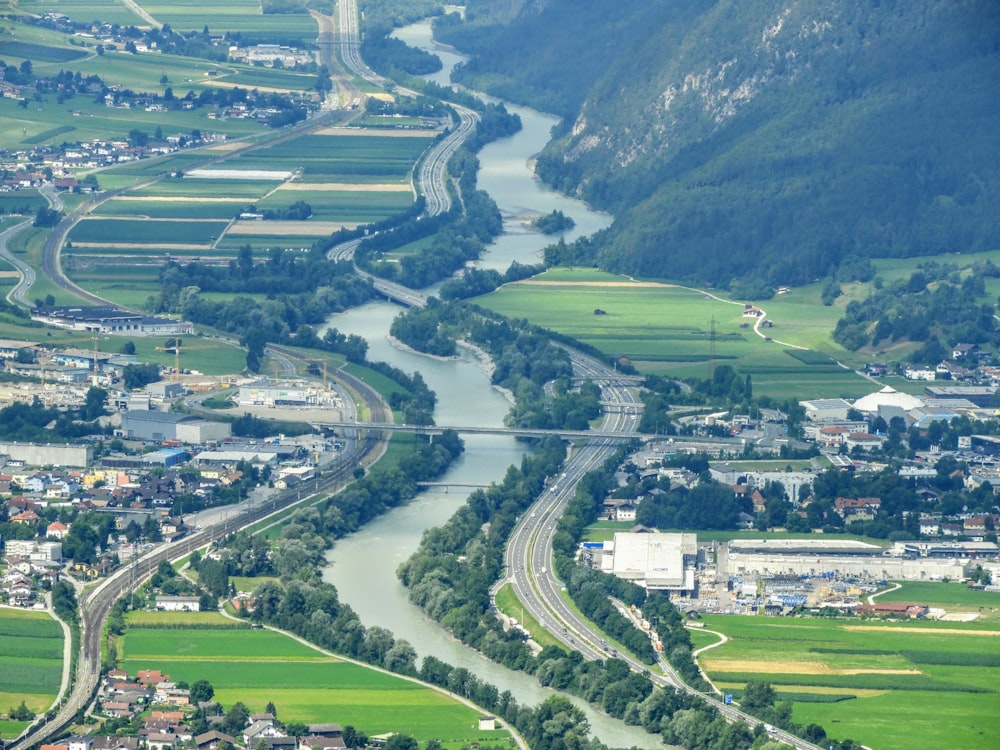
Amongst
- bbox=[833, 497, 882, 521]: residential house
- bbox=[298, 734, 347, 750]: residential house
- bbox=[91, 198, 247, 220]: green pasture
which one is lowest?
bbox=[298, 734, 347, 750]: residential house

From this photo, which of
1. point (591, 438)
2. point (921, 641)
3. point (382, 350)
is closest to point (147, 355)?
point (382, 350)

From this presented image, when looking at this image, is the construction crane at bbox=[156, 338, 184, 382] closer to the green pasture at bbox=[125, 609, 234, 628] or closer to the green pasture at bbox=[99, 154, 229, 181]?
the green pasture at bbox=[125, 609, 234, 628]

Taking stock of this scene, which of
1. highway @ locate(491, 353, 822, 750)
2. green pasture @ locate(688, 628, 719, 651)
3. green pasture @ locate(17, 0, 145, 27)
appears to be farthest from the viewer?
green pasture @ locate(17, 0, 145, 27)

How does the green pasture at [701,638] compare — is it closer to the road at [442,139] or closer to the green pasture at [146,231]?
the green pasture at [146,231]

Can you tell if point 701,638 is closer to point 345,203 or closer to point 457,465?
point 457,465

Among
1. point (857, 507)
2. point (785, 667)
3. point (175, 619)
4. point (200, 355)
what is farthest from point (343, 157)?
point (785, 667)

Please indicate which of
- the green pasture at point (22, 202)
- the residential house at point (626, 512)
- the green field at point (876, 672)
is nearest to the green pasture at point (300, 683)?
the green field at point (876, 672)

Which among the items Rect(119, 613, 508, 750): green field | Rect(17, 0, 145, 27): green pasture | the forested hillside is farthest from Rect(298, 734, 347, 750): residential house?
Rect(17, 0, 145, 27): green pasture
